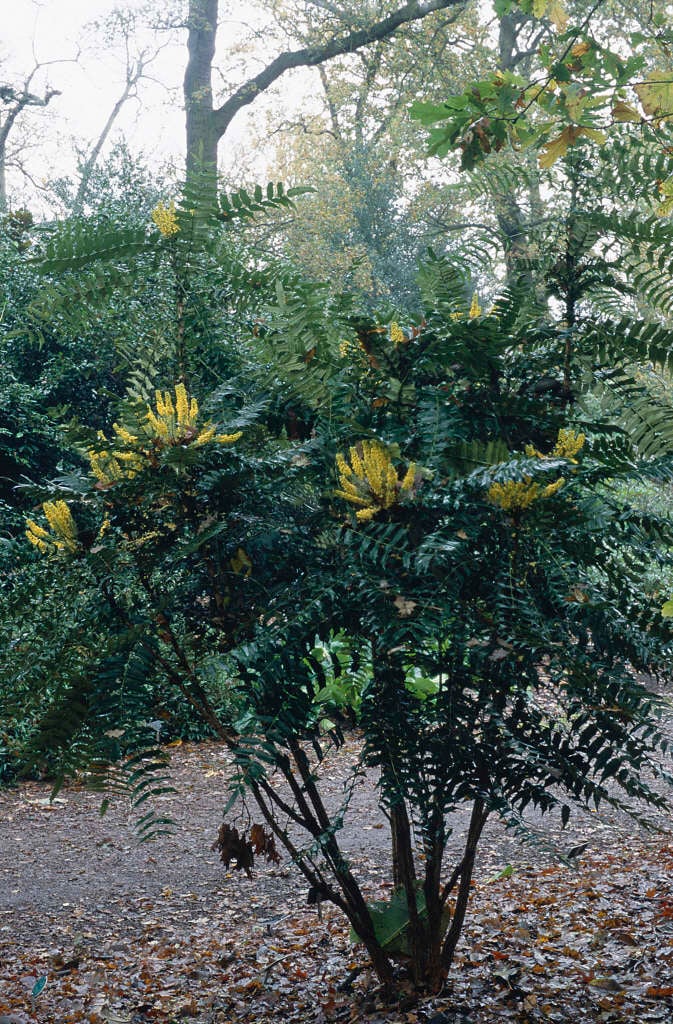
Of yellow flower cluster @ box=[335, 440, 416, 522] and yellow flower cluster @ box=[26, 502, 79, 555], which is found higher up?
yellow flower cluster @ box=[335, 440, 416, 522]

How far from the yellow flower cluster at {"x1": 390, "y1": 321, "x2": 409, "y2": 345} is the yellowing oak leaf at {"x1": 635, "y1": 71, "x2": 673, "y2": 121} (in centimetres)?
135

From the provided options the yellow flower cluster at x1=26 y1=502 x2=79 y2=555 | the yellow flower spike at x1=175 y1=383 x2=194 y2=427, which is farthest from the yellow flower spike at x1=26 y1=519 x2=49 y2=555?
the yellow flower spike at x1=175 y1=383 x2=194 y2=427

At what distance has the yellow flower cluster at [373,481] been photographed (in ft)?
6.30

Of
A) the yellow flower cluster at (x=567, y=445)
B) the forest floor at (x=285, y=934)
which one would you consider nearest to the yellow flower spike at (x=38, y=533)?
the yellow flower cluster at (x=567, y=445)

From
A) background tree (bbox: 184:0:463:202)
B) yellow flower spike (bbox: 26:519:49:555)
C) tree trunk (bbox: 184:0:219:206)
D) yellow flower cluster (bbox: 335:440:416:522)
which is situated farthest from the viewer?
tree trunk (bbox: 184:0:219:206)

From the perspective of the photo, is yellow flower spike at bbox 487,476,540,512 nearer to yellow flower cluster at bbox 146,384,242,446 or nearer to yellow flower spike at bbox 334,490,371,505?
yellow flower spike at bbox 334,490,371,505

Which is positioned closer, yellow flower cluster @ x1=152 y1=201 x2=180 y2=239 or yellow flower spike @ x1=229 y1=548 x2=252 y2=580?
yellow flower spike @ x1=229 y1=548 x2=252 y2=580

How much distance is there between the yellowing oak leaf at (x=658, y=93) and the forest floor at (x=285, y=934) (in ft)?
7.25

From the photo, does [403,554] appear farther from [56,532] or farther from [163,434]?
[56,532]

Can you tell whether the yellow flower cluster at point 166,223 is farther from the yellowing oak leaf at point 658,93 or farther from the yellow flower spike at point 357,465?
the yellowing oak leaf at point 658,93

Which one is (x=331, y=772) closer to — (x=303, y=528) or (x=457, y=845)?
(x=457, y=845)

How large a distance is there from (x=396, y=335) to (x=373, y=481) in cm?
41

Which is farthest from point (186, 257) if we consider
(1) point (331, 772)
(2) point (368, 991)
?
(1) point (331, 772)

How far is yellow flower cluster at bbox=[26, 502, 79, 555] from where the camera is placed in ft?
6.86
